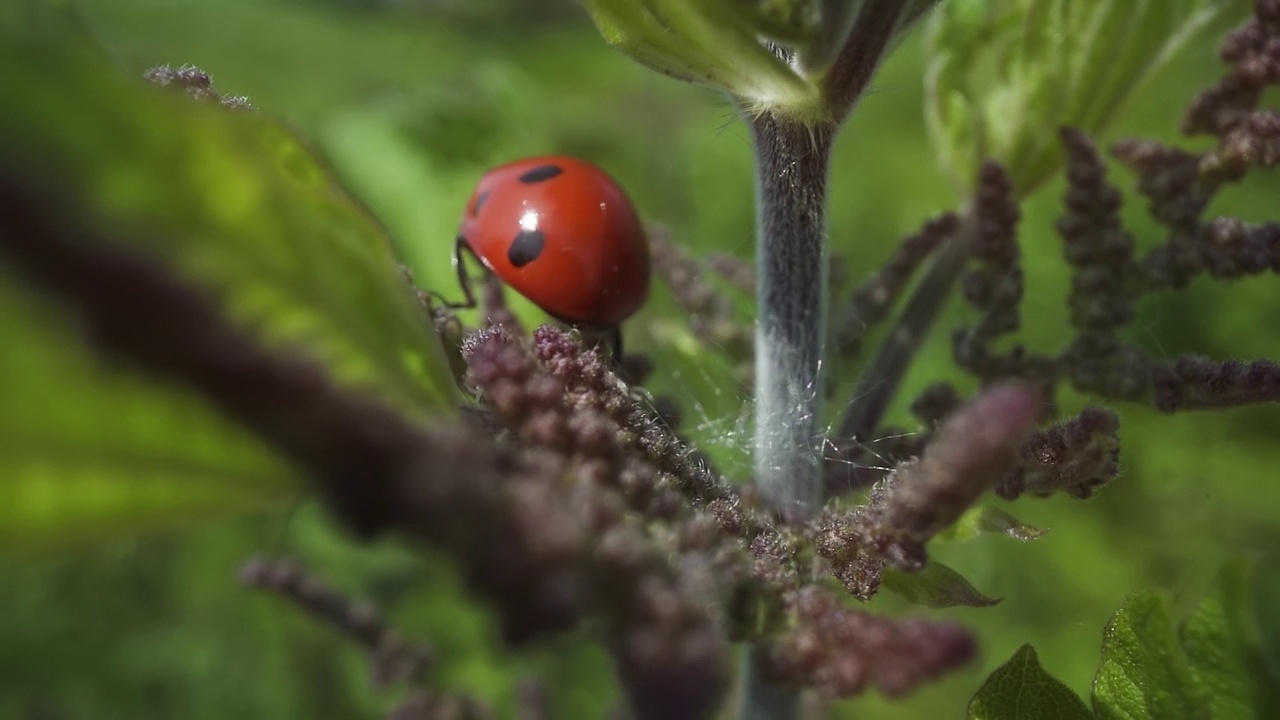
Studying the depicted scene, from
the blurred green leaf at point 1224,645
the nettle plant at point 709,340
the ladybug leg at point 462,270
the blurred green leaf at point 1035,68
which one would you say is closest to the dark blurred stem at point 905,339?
the nettle plant at point 709,340

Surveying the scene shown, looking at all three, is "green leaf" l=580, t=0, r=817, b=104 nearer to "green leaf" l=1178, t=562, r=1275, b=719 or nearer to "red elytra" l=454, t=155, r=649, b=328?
"red elytra" l=454, t=155, r=649, b=328

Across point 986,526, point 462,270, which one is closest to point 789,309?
point 986,526

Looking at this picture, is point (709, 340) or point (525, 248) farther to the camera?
point (709, 340)

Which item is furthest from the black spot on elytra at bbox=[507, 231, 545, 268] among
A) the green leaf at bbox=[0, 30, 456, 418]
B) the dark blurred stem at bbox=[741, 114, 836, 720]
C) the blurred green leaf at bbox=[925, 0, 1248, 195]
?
the green leaf at bbox=[0, 30, 456, 418]

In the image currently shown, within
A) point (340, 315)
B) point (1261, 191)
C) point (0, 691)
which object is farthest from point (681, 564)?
point (1261, 191)

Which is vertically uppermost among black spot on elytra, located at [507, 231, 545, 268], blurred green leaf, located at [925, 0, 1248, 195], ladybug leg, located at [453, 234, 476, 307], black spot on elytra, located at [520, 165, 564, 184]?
blurred green leaf, located at [925, 0, 1248, 195]

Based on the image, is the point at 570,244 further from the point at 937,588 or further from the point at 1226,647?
the point at 1226,647

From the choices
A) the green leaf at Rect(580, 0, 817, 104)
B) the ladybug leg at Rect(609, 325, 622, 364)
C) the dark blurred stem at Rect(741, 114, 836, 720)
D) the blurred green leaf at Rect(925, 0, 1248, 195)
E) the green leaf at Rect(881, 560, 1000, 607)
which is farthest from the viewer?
the ladybug leg at Rect(609, 325, 622, 364)

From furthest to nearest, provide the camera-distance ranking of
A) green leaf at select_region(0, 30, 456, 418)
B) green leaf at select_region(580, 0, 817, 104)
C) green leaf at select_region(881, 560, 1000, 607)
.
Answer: green leaf at select_region(881, 560, 1000, 607)
green leaf at select_region(580, 0, 817, 104)
green leaf at select_region(0, 30, 456, 418)
